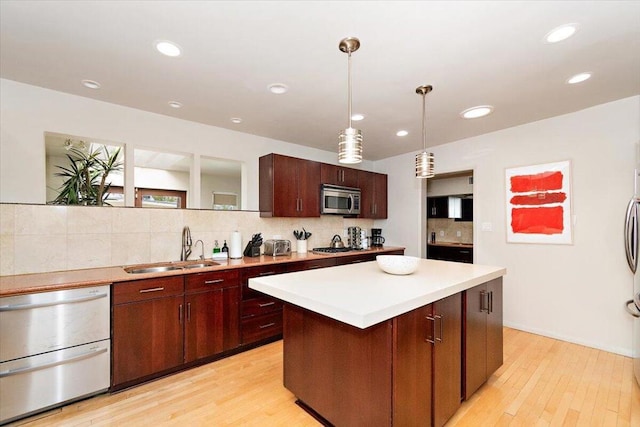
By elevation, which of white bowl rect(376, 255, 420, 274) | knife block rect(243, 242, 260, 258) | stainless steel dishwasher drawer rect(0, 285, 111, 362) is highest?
white bowl rect(376, 255, 420, 274)

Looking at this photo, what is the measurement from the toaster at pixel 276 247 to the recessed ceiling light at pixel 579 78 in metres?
3.22

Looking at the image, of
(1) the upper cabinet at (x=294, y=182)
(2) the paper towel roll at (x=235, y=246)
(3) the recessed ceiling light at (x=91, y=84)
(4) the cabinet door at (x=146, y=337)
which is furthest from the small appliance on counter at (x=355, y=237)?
(3) the recessed ceiling light at (x=91, y=84)

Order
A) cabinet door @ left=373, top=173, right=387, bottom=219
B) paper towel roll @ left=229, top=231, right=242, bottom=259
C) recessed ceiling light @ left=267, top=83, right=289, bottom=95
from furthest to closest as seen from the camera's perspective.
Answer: cabinet door @ left=373, top=173, right=387, bottom=219 < paper towel roll @ left=229, top=231, right=242, bottom=259 < recessed ceiling light @ left=267, top=83, right=289, bottom=95

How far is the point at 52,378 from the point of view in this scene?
192cm

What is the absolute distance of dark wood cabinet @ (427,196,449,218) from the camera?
18.3 feet

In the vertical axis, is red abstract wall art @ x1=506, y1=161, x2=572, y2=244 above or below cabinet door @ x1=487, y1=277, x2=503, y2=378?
above

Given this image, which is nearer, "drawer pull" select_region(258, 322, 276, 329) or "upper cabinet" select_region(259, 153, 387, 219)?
"drawer pull" select_region(258, 322, 276, 329)

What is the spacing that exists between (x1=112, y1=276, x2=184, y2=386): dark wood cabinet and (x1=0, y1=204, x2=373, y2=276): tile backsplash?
67 cm

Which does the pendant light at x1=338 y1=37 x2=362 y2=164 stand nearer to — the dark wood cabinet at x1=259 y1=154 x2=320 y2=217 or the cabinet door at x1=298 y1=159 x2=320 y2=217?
the dark wood cabinet at x1=259 y1=154 x2=320 y2=217

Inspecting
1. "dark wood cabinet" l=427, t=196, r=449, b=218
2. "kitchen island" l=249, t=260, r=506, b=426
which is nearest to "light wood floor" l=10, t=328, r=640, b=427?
"kitchen island" l=249, t=260, r=506, b=426

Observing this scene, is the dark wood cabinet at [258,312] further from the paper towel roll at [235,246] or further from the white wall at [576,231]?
the white wall at [576,231]

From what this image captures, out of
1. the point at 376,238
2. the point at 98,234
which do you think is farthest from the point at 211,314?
the point at 376,238

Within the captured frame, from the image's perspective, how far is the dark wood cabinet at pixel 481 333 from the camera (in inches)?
75.5

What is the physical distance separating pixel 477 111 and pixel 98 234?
387cm
